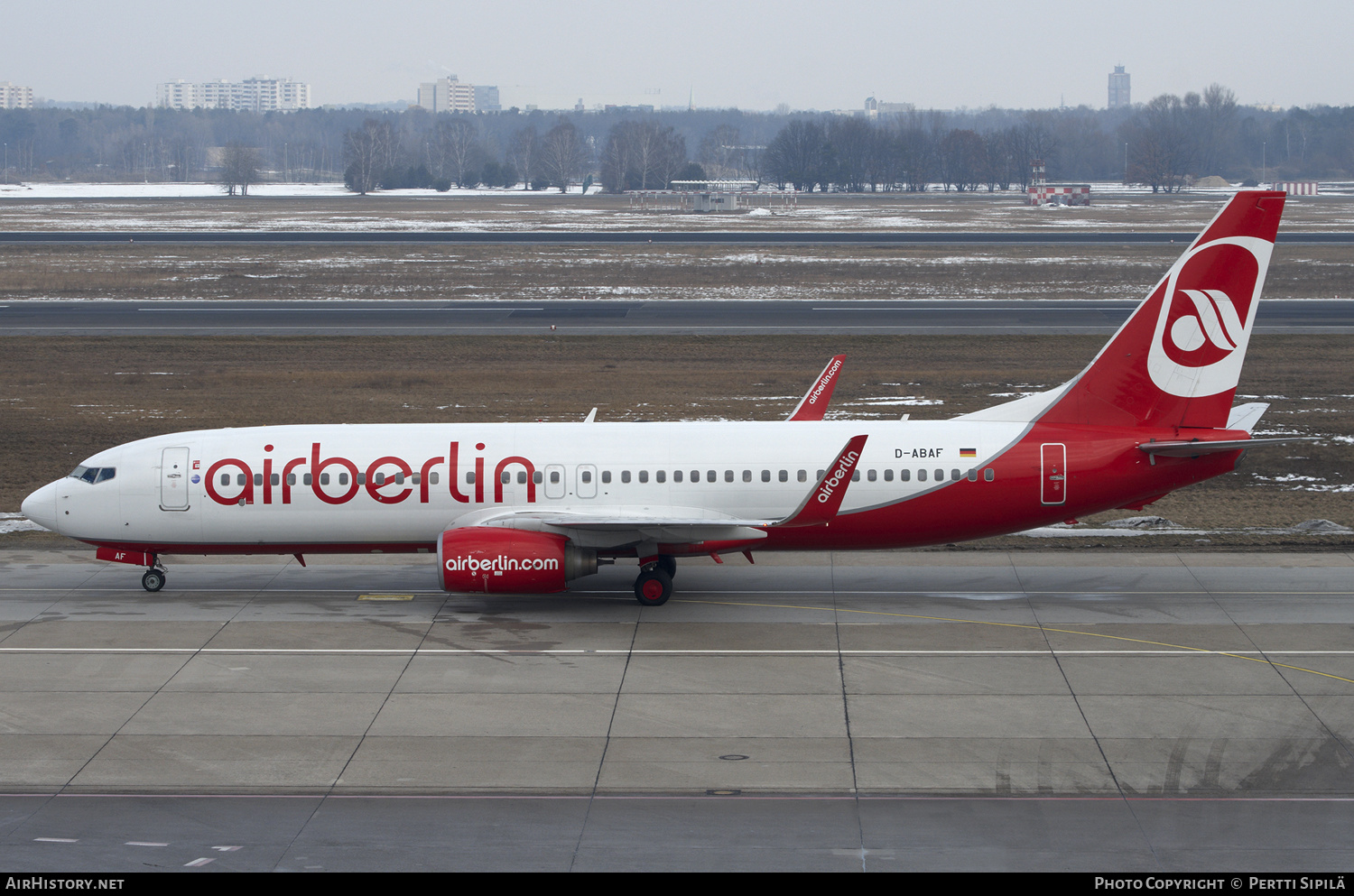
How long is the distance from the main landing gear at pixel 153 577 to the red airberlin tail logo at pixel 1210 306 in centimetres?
2323

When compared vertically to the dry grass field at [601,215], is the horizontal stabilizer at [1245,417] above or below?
below

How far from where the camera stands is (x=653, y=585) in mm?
28000

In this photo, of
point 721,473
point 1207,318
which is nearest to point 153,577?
point 721,473

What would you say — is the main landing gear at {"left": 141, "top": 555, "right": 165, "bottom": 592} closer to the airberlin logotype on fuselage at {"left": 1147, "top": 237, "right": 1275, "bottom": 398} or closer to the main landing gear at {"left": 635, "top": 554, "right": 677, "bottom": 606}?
the main landing gear at {"left": 635, "top": 554, "right": 677, "bottom": 606}

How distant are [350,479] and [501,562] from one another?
4338 mm

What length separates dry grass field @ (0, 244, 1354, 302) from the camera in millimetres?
79562

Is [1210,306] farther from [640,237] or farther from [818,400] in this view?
[640,237]

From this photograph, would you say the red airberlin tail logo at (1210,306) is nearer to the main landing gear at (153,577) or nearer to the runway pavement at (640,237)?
the main landing gear at (153,577)

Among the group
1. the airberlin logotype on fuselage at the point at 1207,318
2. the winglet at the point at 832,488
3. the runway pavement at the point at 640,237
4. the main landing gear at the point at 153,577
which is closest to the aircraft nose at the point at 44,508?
the main landing gear at the point at 153,577

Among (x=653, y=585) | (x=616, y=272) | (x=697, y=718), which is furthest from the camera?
(x=616, y=272)

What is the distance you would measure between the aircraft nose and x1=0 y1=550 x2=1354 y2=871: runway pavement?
169 cm

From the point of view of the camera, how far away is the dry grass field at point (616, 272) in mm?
79562
